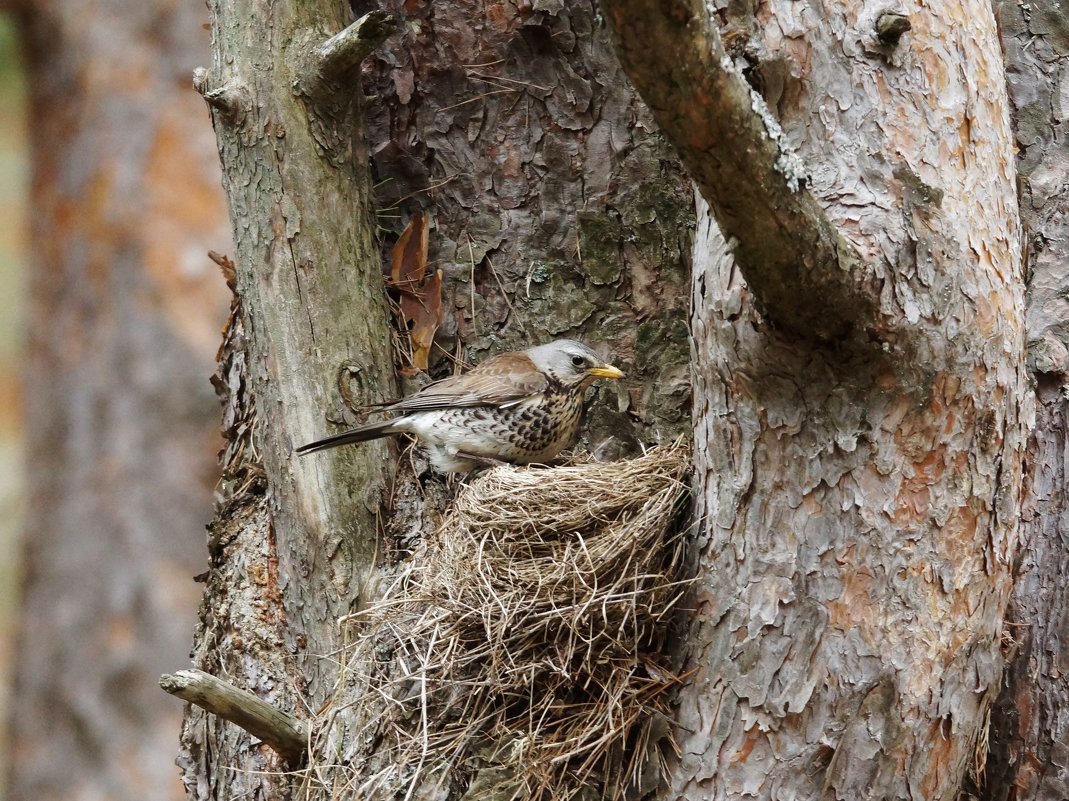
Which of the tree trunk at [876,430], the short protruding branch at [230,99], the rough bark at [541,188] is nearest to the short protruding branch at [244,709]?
the tree trunk at [876,430]

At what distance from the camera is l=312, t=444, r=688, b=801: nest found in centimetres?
295

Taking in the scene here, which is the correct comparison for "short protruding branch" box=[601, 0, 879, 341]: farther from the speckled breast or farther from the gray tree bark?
the speckled breast

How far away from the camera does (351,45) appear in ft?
10.9

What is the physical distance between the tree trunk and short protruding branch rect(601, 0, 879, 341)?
0.23 feet

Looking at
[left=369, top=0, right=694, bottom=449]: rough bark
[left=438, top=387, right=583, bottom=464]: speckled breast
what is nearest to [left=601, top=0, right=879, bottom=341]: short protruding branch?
[left=369, top=0, right=694, bottom=449]: rough bark

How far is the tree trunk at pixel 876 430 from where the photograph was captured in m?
2.62

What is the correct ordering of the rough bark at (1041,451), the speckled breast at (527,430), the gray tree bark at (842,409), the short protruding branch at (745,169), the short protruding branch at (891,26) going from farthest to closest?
the speckled breast at (527,430) → the rough bark at (1041,451) → the short protruding branch at (891,26) → the gray tree bark at (842,409) → the short protruding branch at (745,169)

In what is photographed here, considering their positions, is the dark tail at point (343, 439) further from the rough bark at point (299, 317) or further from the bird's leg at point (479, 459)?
the bird's leg at point (479, 459)

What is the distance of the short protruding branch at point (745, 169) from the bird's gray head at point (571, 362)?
128cm

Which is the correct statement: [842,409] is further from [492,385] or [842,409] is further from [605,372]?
[492,385]

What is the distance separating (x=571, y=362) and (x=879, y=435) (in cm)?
→ 142

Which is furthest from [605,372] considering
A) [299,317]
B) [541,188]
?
[299,317]

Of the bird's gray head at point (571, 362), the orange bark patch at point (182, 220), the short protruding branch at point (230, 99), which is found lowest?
the bird's gray head at point (571, 362)

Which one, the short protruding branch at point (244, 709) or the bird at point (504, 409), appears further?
the bird at point (504, 409)
